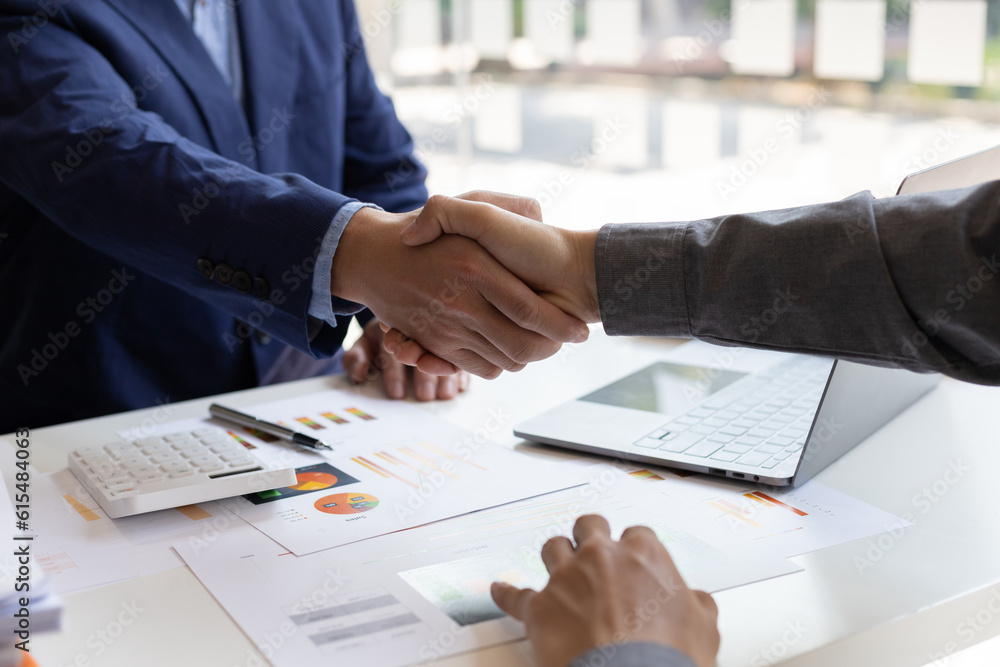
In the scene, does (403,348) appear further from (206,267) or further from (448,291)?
(206,267)

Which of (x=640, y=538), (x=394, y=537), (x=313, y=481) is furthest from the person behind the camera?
(x=313, y=481)

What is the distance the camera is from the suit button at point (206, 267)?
1.05 metres

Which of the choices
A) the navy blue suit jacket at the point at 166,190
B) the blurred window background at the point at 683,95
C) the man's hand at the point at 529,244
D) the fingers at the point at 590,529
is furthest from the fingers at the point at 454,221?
the blurred window background at the point at 683,95

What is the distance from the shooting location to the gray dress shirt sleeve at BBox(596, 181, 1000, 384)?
0.75 metres

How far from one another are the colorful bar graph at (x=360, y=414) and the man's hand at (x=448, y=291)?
5.0 inches

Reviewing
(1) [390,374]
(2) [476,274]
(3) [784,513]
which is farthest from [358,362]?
(3) [784,513]

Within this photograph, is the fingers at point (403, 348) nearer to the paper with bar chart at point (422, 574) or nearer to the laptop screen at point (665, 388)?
the laptop screen at point (665, 388)

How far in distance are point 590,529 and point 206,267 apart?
0.61 meters

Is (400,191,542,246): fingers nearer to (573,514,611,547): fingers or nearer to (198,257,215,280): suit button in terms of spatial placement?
(198,257,215,280): suit button

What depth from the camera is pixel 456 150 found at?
4.86m

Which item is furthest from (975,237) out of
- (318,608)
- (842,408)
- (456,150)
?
(456,150)

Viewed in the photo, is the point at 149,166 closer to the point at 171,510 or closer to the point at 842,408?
the point at 171,510

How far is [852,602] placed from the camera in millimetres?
660

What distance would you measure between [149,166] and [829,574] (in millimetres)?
863
